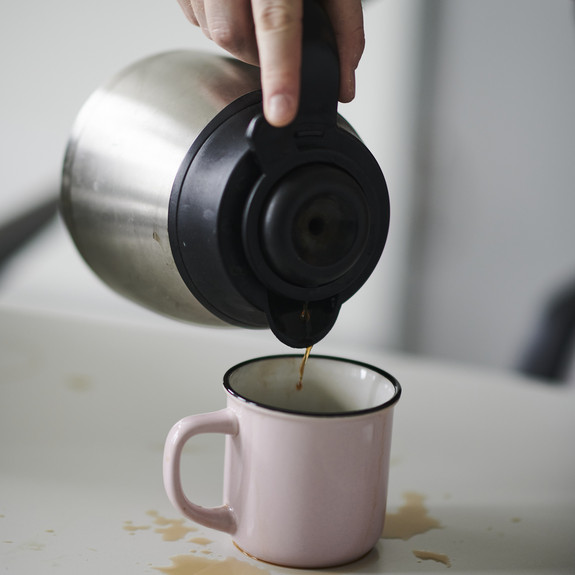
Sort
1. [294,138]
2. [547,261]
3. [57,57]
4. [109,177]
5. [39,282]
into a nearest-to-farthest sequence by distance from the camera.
Result: [294,138] → [109,177] → [547,261] → [57,57] → [39,282]

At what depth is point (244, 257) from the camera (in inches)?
15.3

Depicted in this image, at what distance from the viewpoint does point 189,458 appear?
584 mm

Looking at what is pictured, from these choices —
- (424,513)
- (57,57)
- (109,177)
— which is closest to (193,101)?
(109,177)

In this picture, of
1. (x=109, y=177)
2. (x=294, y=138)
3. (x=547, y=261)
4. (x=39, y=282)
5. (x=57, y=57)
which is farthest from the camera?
(x=39, y=282)

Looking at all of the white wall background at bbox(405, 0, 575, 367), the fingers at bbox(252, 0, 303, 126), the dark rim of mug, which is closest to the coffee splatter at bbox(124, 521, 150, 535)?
the dark rim of mug

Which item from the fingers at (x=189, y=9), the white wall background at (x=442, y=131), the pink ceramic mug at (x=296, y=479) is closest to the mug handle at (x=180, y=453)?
the pink ceramic mug at (x=296, y=479)

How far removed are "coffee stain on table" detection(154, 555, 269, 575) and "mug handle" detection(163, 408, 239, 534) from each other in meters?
0.02

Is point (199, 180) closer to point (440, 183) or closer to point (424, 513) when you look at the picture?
point (424, 513)

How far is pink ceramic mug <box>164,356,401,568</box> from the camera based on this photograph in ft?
1.37

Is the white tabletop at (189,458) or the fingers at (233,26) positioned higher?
the fingers at (233,26)

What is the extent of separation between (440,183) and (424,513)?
779 mm

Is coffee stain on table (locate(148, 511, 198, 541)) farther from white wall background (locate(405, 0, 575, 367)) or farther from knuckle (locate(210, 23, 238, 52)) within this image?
white wall background (locate(405, 0, 575, 367))

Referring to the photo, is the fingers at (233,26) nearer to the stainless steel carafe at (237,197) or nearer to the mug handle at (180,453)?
the stainless steel carafe at (237,197)

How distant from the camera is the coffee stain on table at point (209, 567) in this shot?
0.43 m
